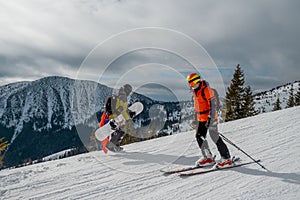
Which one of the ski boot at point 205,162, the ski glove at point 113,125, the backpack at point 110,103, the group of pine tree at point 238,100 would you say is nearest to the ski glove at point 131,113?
the ski glove at point 113,125

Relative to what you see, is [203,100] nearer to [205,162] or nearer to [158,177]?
[205,162]

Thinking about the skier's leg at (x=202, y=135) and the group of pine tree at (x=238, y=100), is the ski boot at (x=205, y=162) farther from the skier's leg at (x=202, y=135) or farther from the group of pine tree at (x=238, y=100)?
the group of pine tree at (x=238, y=100)

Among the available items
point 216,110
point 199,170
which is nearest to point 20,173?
point 199,170

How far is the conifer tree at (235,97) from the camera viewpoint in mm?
31078

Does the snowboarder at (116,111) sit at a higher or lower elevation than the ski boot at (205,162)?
higher

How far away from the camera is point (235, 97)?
31.8m

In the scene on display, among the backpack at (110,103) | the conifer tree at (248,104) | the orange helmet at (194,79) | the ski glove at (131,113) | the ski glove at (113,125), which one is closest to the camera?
the orange helmet at (194,79)

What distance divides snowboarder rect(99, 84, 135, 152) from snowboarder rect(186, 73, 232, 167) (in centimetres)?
339

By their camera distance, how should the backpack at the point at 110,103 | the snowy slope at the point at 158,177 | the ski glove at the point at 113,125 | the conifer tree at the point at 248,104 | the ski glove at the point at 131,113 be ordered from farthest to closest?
the conifer tree at the point at 248,104 → the ski glove at the point at 131,113 → the ski glove at the point at 113,125 → the backpack at the point at 110,103 → the snowy slope at the point at 158,177

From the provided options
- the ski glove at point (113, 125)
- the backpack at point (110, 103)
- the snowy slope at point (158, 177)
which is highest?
the backpack at point (110, 103)

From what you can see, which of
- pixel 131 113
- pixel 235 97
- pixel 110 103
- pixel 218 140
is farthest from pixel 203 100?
pixel 235 97

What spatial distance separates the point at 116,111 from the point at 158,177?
12.5 ft

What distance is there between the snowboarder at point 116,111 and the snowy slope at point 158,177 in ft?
1.62

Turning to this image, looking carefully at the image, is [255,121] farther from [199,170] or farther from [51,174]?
[51,174]
